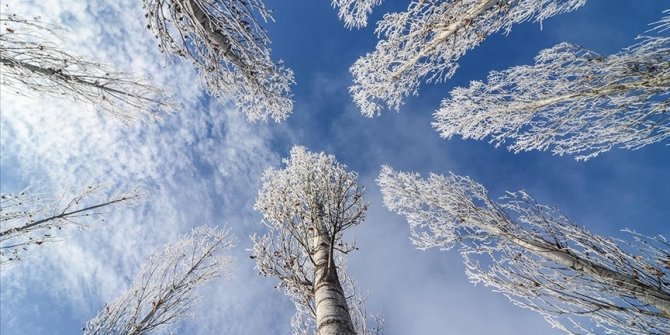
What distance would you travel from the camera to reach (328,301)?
14.1 feet

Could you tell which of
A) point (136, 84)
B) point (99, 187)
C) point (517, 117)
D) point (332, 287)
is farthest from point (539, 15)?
point (99, 187)

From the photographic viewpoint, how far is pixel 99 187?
7.45 metres

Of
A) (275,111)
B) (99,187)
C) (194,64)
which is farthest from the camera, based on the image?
(99,187)

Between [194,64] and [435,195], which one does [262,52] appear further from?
[435,195]

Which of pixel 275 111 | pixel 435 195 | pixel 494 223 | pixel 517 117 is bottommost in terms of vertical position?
pixel 494 223

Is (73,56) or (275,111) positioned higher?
(275,111)

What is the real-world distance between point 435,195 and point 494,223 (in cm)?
202

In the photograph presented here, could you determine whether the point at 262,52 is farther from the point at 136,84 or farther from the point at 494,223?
the point at 494,223

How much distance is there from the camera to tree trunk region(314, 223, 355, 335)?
387 centimetres

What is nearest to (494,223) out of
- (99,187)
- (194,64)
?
(194,64)

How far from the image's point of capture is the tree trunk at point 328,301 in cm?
387

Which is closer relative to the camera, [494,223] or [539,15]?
[539,15]

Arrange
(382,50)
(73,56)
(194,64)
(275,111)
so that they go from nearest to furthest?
(73,56) < (194,64) < (275,111) < (382,50)

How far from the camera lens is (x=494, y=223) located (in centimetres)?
765
